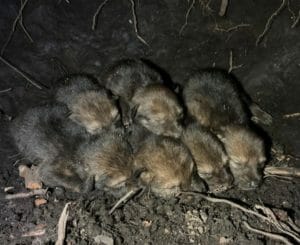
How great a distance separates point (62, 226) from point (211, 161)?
60.0 inches

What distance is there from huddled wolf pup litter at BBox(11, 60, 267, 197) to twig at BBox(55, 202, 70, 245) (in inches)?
17.2

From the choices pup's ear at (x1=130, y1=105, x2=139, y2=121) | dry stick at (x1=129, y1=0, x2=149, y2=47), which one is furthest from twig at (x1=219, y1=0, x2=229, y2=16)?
pup's ear at (x1=130, y1=105, x2=139, y2=121)

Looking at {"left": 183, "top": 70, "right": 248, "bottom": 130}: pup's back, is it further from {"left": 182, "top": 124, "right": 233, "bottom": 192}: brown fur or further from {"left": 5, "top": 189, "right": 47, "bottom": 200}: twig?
{"left": 5, "top": 189, "right": 47, "bottom": 200}: twig

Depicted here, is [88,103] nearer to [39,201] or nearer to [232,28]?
[39,201]

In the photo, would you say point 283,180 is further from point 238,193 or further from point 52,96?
point 52,96

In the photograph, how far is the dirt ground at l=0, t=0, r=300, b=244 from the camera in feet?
15.1

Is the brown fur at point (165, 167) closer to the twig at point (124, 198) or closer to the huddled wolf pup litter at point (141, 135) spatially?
the huddled wolf pup litter at point (141, 135)

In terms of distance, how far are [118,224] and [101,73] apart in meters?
1.99

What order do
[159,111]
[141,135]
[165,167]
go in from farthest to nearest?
[159,111] → [141,135] → [165,167]

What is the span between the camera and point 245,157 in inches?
196

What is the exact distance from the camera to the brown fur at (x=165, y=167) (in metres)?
4.73

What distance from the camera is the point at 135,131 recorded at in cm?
521

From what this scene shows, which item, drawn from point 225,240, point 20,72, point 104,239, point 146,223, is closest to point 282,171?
point 225,240

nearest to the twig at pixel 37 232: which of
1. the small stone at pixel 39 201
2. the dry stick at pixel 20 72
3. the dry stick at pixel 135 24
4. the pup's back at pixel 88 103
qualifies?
the small stone at pixel 39 201
